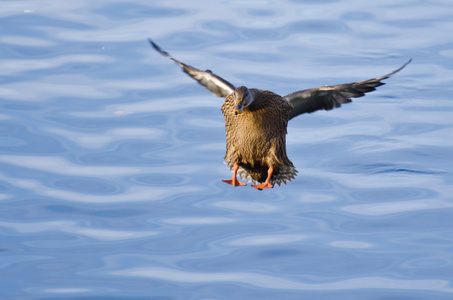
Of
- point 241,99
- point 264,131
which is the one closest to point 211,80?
point 264,131

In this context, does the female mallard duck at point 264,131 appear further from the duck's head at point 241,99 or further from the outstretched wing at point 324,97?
the duck's head at point 241,99

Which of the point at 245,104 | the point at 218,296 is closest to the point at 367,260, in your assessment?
the point at 218,296

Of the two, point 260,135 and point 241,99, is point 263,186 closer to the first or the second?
point 260,135

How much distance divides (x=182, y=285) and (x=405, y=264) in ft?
9.11

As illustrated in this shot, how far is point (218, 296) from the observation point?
12102mm

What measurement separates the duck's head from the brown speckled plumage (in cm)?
49

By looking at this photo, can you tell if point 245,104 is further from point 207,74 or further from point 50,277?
point 50,277

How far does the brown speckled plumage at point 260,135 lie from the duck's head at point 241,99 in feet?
1.60

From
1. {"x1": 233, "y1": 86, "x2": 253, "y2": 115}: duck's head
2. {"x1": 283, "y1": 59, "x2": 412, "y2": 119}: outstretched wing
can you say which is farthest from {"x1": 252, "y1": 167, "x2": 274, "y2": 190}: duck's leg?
{"x1": 233, "y1": 86, "x2": 253, "y2": 115}: duck's head

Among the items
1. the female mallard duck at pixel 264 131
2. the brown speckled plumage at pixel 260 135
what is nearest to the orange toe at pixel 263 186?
the female mallard duck at pixel 264 131

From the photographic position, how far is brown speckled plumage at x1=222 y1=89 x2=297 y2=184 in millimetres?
9781

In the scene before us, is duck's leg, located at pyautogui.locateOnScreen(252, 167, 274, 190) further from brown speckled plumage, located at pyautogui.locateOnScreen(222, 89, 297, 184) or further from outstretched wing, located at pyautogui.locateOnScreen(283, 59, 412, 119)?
outstretched wing, located at pyautogui.locateOnScreen(283, 59, 412, 119)

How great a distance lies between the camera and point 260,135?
Result: 981 cm

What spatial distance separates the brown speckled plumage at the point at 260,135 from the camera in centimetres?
978
